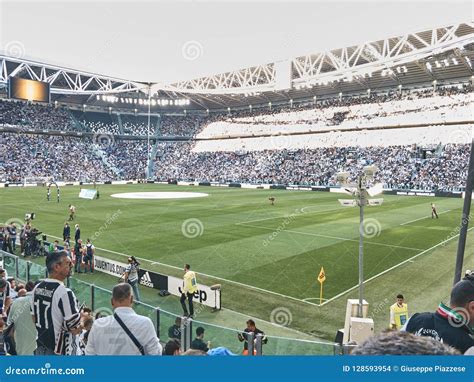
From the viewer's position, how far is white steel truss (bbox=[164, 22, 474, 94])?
1948 inches

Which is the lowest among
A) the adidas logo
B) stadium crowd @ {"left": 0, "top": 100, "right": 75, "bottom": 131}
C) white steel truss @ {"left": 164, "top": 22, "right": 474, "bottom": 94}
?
the adidas logo

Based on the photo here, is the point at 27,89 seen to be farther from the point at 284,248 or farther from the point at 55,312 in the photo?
the point at 55,312

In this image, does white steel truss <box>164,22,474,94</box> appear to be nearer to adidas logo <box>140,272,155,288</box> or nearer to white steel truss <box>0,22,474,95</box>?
white steel truss <box>0,22,474,95</box>

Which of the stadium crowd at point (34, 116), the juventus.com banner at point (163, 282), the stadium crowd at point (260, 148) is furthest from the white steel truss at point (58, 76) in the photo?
the juventus.com banner at point (163, 282)

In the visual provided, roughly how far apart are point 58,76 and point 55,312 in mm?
82973

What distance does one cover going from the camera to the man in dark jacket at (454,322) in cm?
358

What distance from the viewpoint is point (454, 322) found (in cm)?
361

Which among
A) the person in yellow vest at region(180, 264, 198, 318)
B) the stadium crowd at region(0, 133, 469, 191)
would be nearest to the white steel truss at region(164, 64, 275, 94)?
the stadium crowd at region(0, 133, 469, 191)

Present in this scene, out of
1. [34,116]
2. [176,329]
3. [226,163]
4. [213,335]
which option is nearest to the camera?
[213,335]

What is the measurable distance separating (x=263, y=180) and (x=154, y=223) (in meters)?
47.9

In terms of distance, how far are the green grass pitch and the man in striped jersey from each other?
778 centimetres

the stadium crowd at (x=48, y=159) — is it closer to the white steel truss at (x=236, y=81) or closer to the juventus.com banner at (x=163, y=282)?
the white steel truss at (x=236, y=81)

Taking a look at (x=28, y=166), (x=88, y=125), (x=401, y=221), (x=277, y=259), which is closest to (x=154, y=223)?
(x=277, y=259)

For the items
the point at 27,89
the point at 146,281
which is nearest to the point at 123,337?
the point at 146,281
